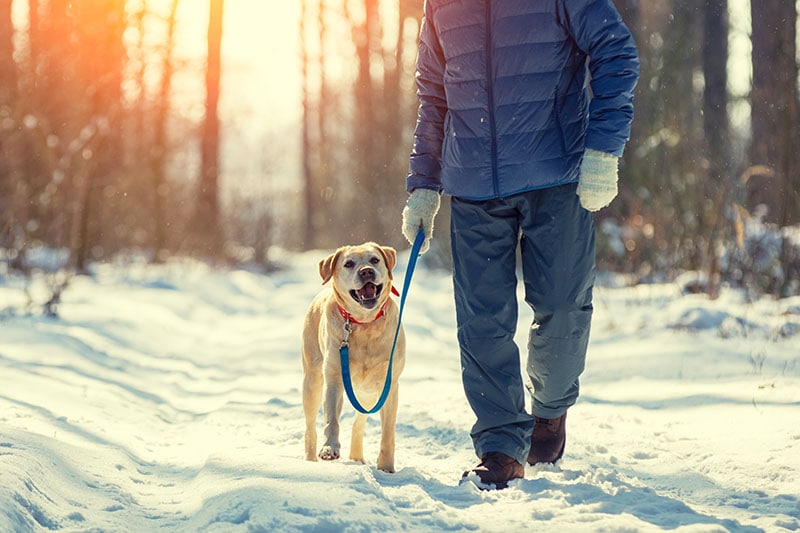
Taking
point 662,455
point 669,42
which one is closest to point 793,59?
point 669,42

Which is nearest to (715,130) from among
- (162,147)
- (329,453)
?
(329,453)

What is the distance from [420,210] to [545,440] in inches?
49.6

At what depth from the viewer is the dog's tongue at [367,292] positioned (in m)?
4.21

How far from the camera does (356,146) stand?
85.0 feet

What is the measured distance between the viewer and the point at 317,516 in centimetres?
290

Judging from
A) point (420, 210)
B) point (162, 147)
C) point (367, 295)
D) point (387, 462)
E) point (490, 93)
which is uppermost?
point (162, 147)

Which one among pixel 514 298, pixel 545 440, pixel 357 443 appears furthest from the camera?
pixel 357 443

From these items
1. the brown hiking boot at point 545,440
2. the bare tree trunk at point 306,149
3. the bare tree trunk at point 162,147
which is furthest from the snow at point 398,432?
the bare tree trunk at point 306,149

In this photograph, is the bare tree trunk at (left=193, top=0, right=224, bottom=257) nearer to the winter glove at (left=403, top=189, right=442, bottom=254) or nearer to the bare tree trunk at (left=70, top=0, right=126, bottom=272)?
the bare tree trunk at (left=70, top=0, right=126, bottom=272)

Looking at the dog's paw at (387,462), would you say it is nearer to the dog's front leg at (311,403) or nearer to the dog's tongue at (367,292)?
the dog's front leg at (311,403)

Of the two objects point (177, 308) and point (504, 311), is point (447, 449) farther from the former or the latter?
point (177, 308)

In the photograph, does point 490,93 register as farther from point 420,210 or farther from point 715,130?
point 715,130

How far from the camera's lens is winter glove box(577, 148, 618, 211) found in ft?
11.7

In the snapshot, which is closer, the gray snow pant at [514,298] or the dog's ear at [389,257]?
the gray snow pant at [514,298]
